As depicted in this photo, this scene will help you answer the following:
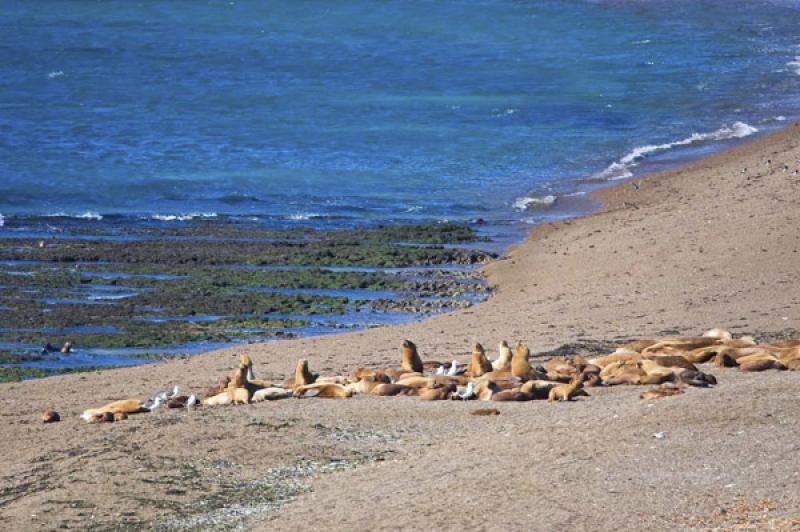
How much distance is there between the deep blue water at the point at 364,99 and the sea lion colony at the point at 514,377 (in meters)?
13.1

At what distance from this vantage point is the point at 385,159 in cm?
3441

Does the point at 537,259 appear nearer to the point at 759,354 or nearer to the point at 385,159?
the point at 759,354

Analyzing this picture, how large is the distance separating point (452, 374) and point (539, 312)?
5347 mm

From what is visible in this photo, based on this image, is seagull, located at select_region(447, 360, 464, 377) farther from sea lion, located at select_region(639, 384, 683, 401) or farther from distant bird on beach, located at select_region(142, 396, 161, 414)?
distant bird on beach, located at select_region(142, 396, 161, 414)

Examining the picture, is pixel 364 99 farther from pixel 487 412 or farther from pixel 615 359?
pixel 487 412

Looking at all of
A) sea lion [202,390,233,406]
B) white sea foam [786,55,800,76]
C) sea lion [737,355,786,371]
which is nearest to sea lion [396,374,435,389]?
sea lion [202,390,233,406]

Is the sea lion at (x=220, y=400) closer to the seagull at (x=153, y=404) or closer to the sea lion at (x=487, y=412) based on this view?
the seagull at (x=153, y=404)

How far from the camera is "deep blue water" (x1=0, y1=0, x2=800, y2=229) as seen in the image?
3044cm

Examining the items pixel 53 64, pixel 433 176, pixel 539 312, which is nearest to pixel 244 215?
pixel 433 176

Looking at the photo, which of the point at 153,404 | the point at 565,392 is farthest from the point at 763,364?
the point at 153,404

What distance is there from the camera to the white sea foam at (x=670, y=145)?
31.4 meters

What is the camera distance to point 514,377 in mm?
13062

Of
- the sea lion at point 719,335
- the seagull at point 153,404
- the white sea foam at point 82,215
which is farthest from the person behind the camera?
the white sea foam at point 82,215

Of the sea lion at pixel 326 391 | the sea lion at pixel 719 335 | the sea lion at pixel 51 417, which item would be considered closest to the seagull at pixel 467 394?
the sea lion at pixel 326 391
